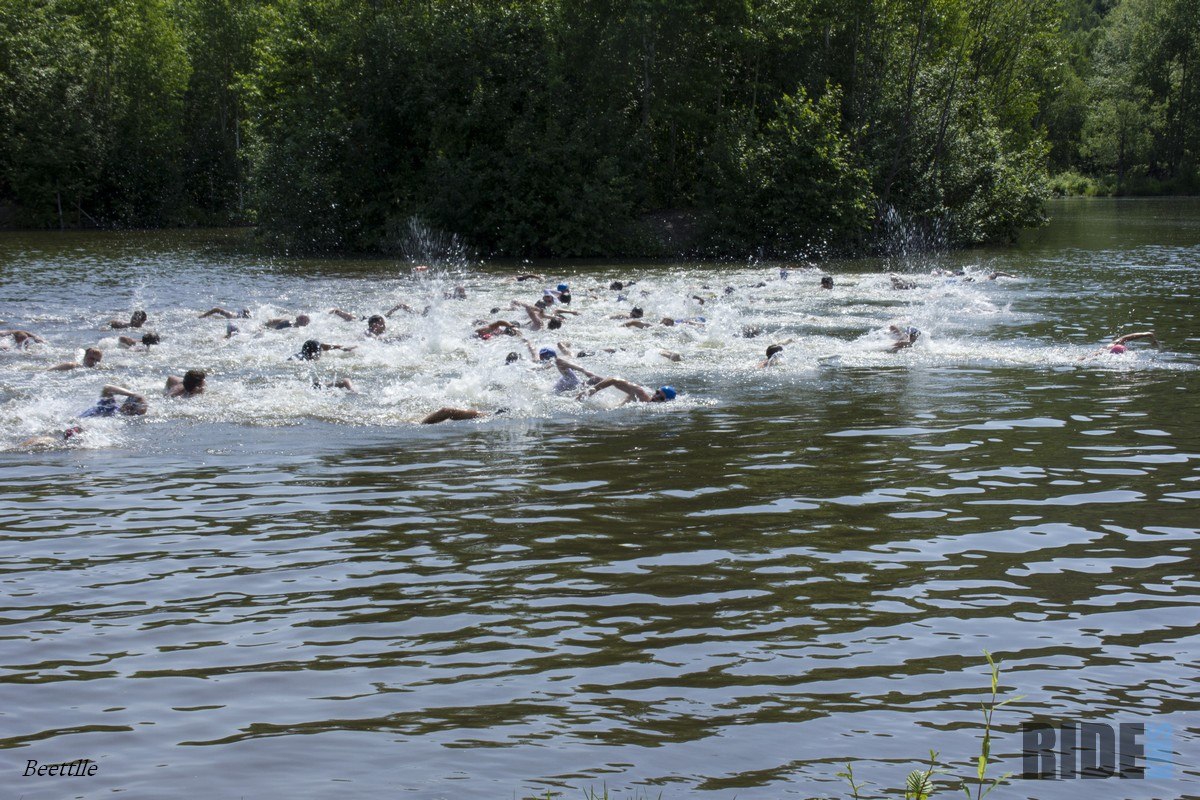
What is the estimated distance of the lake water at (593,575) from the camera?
4.67 metres

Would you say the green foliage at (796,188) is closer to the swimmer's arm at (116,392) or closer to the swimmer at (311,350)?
the swimmer at (311,350)

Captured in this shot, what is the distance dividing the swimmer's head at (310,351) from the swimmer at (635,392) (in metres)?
4.97

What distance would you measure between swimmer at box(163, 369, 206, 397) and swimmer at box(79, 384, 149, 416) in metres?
0.69

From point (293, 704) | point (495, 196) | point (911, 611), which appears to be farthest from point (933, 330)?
point (495, 196)

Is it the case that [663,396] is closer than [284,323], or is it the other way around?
[663,396]

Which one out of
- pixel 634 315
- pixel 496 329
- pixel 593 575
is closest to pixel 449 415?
pixel 593 575

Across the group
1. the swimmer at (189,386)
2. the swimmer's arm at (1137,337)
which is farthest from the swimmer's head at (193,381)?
the swimmer's arm at (1137,337)

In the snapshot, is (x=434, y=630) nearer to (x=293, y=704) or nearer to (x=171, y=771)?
(x=293, y=704)

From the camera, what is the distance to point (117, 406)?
12.8 meters

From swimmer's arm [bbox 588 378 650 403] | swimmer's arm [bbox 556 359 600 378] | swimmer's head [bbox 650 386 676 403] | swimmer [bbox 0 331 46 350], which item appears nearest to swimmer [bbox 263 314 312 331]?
swimmer [bbox 0 331 46 350]

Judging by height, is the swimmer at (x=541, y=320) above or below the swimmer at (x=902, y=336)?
above

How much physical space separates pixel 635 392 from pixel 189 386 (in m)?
5.39

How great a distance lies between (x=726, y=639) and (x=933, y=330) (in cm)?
1474

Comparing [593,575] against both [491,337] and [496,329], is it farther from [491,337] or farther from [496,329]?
[496,329]
